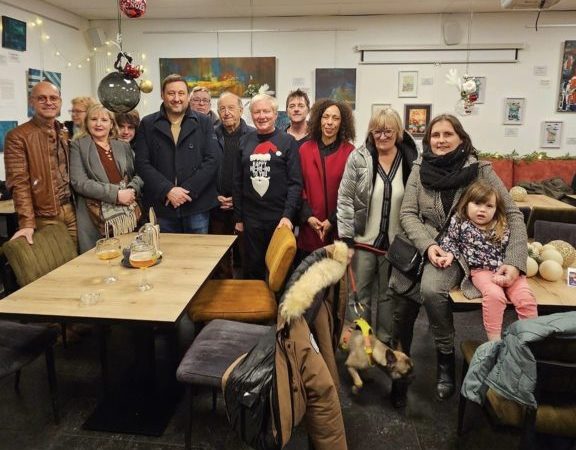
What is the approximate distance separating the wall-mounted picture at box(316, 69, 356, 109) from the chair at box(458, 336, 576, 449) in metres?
5.20

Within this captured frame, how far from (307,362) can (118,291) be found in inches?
36.7

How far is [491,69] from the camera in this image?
20.5 ft

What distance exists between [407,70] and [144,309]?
5567mm

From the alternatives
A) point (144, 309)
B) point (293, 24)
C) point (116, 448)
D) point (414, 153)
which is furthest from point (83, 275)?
point (293, 24)

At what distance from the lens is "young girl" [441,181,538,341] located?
2131 mm

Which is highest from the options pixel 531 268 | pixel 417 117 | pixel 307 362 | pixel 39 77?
pixel 39 77

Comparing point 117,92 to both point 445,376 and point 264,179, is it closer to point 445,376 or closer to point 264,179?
point 264,179

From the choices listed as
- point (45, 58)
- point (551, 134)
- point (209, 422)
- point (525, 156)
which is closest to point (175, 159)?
point (209, 422)

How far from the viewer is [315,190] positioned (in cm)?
302

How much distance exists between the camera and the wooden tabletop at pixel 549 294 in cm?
200

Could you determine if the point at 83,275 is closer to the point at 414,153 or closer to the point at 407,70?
the point at 414,153

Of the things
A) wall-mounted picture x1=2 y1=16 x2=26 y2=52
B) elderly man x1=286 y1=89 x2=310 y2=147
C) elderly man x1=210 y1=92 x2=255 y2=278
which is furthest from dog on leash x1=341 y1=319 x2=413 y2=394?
wall-mounted picture x1=2 y1=16 x2=26 y2=52

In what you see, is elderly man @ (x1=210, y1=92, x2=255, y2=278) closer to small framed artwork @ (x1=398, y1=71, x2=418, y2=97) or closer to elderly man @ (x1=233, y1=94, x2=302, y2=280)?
elderly man @ (x1=233, y1=94, x2=302, y2=280)

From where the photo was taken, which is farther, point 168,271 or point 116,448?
point 168,271
